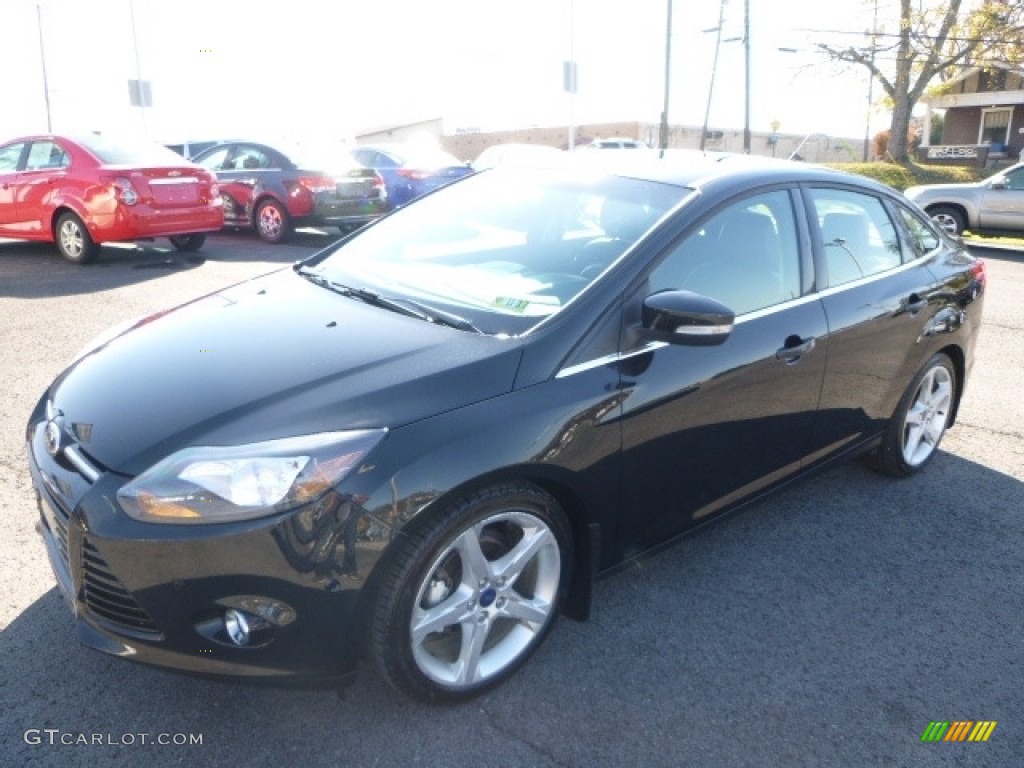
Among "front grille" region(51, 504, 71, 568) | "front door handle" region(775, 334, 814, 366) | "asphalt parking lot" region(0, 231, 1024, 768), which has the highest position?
"front door handle" region(775, 334, 814, 366)

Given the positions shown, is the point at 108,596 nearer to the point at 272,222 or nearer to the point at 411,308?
the point at 411,308

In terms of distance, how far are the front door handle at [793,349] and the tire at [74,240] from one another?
28.1ft

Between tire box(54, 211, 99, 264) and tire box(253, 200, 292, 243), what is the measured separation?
9.18 feet

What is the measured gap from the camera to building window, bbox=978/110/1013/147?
1656 inches

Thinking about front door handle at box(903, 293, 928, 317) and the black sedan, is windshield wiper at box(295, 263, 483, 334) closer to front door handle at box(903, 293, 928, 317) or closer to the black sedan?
the black sedan

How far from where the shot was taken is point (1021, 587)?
3.28m

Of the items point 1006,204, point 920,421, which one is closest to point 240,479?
point 920,421

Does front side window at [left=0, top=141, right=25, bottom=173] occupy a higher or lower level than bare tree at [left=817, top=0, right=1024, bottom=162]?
lower

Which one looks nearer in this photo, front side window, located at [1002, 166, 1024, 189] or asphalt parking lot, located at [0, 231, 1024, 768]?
asphalt parking lot, located at [0, 231, 1024, 768]

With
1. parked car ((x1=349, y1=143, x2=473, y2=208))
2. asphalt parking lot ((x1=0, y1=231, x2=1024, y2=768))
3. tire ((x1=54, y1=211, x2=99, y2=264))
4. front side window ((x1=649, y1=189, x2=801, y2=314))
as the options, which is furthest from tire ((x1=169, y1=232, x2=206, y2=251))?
front side window ((x1=649, y1=189, x2=801, y2=314))

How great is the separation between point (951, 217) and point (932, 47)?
20.9 metres

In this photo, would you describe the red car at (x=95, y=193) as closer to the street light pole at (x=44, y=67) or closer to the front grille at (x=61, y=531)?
the front grille at (x=61, y=531)

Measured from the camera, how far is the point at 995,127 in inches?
1683

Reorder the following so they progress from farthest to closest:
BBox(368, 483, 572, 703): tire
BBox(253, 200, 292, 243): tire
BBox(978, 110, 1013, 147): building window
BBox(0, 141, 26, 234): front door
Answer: BBox(978, 110, 1013, 147): building window < BBox(253, 200, 292, 243): tire < BBox(0, 141, 26, 234): front door < BBox(368, 483, 572, 703): tire
